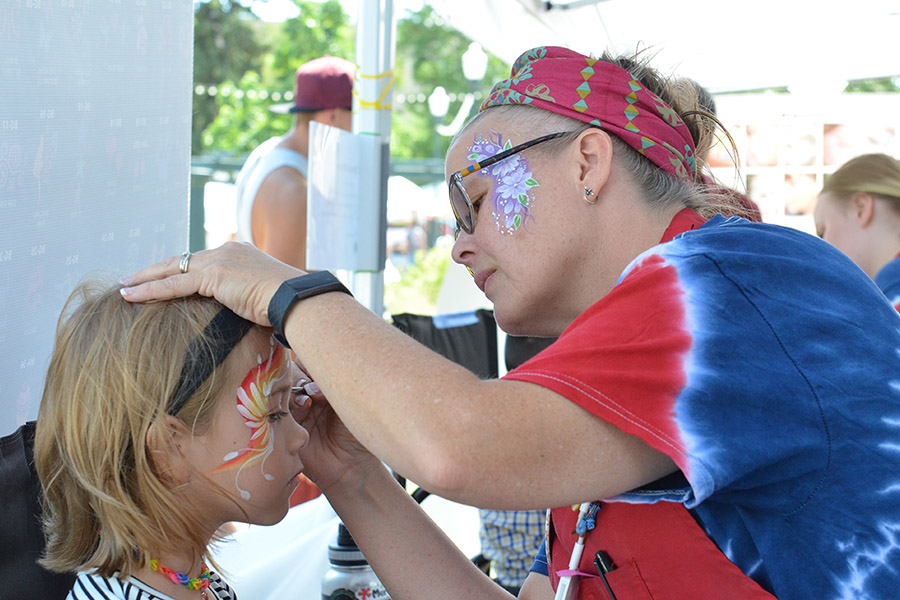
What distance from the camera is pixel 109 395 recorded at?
1.32 meters

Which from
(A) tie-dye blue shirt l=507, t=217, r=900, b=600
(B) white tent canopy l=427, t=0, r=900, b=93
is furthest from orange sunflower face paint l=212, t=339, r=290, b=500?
(B) white tent canopy l=427, t=0, r=900, b=93

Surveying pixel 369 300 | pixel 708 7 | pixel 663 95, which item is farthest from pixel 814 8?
pixel 663 95

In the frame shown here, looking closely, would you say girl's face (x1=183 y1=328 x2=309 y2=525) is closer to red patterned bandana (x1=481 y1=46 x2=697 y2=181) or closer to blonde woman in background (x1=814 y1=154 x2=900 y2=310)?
red patterned bandana (x1=481 y1=46 x2=697 y2=181)

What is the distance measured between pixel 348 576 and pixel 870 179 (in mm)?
2806

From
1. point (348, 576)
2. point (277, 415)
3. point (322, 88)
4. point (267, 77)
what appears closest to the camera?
point (277, 415)

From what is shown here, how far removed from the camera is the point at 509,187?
1388 mm

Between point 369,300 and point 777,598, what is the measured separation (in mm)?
1712

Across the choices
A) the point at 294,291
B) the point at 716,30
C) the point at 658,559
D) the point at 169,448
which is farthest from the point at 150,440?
the point at 716,30

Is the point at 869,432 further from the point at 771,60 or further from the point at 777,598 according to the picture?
the point at 771,60

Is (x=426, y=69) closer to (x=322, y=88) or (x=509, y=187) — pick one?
(x=322, y=88)

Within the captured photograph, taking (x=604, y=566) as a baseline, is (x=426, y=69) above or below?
above

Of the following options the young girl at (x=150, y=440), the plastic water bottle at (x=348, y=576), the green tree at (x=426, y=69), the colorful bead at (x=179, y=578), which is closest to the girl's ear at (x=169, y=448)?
the young girl at (x=150, y=440)

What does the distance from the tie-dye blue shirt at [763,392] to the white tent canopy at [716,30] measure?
3.02 metres

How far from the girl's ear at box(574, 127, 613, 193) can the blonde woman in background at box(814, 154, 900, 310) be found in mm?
2532
